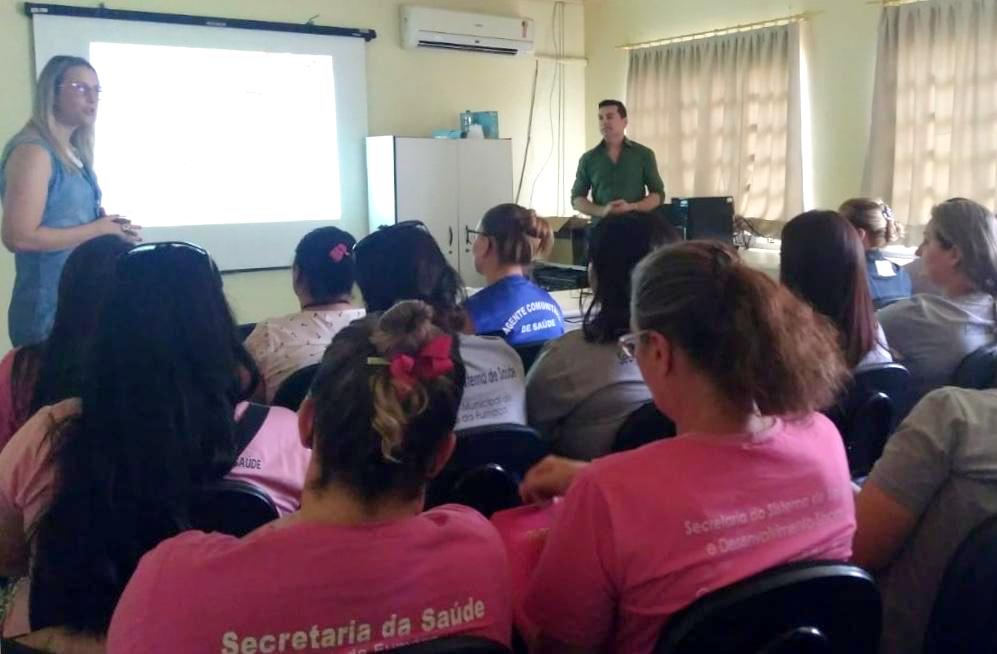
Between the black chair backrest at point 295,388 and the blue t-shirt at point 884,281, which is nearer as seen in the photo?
the black chair backrest at point 295,388

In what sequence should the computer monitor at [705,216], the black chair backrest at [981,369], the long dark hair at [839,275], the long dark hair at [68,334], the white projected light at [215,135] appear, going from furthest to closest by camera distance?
the computer monitor at [705,216]
the white projected light at [215,135]
the black chair backrest at [981,369]
the long dark hair at [839,275]
the long dark hair at [68,334]

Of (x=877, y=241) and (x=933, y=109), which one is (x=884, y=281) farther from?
(x=933, y=109)

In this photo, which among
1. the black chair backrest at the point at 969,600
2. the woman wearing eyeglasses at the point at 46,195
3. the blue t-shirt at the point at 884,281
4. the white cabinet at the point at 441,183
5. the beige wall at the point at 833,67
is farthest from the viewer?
the white cabinet at the point at 441,183

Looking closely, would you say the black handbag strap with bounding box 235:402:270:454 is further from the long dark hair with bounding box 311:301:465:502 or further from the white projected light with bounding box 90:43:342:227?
the white projected light with bounding box 90:43:342:227

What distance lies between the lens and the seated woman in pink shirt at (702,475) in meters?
1.10

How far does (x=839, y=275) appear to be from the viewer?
2.29 metres

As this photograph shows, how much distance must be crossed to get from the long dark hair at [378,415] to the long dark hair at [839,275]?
1.48 m

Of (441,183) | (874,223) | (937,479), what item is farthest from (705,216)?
(937,479)

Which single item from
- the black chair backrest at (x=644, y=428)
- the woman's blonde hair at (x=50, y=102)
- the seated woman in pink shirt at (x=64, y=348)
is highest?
the woman's blonde hair at (x=50, y=102)

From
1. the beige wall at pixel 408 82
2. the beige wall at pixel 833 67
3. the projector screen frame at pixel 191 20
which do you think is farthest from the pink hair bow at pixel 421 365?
the beige wall at pixel 833 67

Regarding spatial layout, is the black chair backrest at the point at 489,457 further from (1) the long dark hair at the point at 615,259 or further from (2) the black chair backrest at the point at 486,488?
(1) the long dark hair at the point at 615,259

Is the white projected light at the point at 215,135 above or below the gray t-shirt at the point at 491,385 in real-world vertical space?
above

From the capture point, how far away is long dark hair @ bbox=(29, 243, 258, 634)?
1.25 metres

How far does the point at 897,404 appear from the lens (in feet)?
7.86
